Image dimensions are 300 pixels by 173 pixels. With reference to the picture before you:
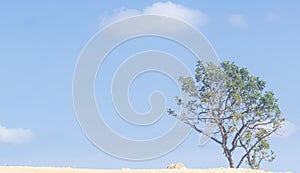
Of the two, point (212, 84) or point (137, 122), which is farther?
point (212, 84)

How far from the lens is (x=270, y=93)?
1892 inches

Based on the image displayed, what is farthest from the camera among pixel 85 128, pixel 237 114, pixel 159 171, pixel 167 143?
pixel 237 114

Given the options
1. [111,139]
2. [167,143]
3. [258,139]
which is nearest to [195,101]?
[258,139]

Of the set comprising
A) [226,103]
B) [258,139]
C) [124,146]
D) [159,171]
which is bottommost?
[159,171]

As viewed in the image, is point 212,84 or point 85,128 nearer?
point 85,128

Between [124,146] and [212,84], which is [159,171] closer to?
[124,146]

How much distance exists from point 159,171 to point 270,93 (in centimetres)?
1911

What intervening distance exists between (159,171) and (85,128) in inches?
235

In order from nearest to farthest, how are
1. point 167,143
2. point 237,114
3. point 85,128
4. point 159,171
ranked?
point 159,171
point 85,128
point 167,143
point 237,114

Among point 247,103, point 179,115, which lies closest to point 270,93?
point 247,103

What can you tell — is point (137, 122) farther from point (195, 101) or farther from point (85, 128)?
point (195, 101)

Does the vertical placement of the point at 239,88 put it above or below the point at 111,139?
above

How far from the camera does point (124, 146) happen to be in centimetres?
3741

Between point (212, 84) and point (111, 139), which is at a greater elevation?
point (212, 84)
